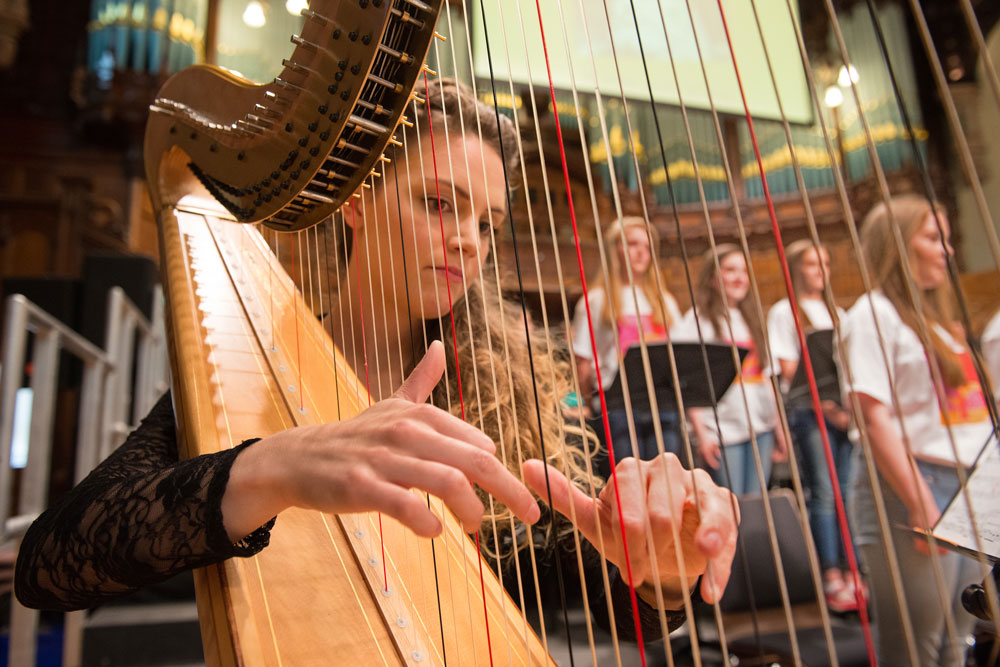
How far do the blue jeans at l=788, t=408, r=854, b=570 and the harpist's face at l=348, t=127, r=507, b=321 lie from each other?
2191 millimetres

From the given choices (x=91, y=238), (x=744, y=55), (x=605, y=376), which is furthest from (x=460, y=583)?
(x=91, y=238)

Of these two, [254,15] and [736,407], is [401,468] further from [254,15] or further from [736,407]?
[254,15]

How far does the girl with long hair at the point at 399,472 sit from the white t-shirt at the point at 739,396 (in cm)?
173

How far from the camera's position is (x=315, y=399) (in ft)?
2.98

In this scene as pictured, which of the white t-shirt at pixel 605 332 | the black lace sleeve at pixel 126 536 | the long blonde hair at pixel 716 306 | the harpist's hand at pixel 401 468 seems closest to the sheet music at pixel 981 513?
the harpist's hand at pixel 401 468

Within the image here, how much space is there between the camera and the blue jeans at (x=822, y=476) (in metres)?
2.64

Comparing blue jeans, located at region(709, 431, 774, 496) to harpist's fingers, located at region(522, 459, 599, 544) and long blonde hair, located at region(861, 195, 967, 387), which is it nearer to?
long blonde hair, located at region(861, 195, 967, 387)

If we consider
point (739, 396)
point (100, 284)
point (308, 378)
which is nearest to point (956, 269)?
point (308, 378)

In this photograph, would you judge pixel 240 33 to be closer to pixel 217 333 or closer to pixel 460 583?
pixel 217 333

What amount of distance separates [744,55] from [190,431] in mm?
4173

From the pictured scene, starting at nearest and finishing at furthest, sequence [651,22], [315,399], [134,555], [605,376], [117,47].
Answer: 1. [134,555]
2. [315,399]
3. [605,376]
4. [651,22]
5. [117,47]

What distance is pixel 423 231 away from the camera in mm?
801

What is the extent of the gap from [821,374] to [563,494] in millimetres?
1417

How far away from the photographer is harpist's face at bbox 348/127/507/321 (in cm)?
78
